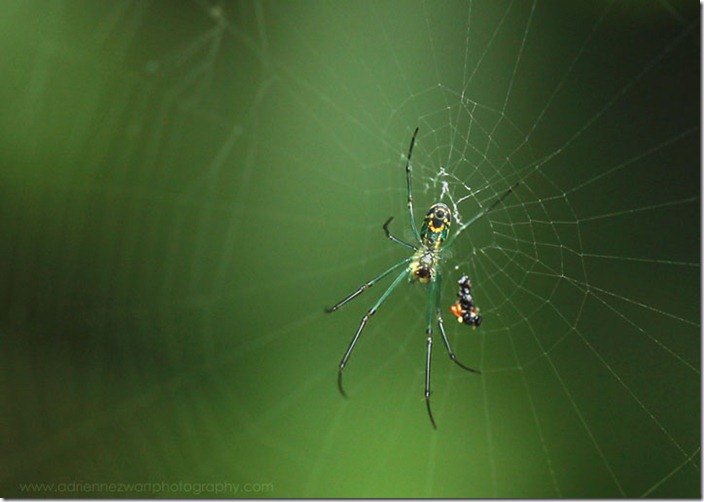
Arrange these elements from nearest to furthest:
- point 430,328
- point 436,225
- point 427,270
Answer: point 436,225 → point 430,328 → point 427,270

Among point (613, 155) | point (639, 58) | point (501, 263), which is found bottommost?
point (501, 263)

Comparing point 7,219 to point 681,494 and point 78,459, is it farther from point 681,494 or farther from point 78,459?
point 681,494

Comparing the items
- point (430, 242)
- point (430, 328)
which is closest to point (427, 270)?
point (430, 242)

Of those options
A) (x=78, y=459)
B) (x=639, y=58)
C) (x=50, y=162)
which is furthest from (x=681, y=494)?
(x=50, y=162)

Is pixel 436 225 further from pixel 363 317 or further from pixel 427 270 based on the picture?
pixel 363 317

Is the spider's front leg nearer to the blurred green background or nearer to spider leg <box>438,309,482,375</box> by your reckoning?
the blurred green background

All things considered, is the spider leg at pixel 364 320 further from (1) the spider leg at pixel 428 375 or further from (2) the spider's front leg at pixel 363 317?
(1) the spider leg at pixel 428 375
